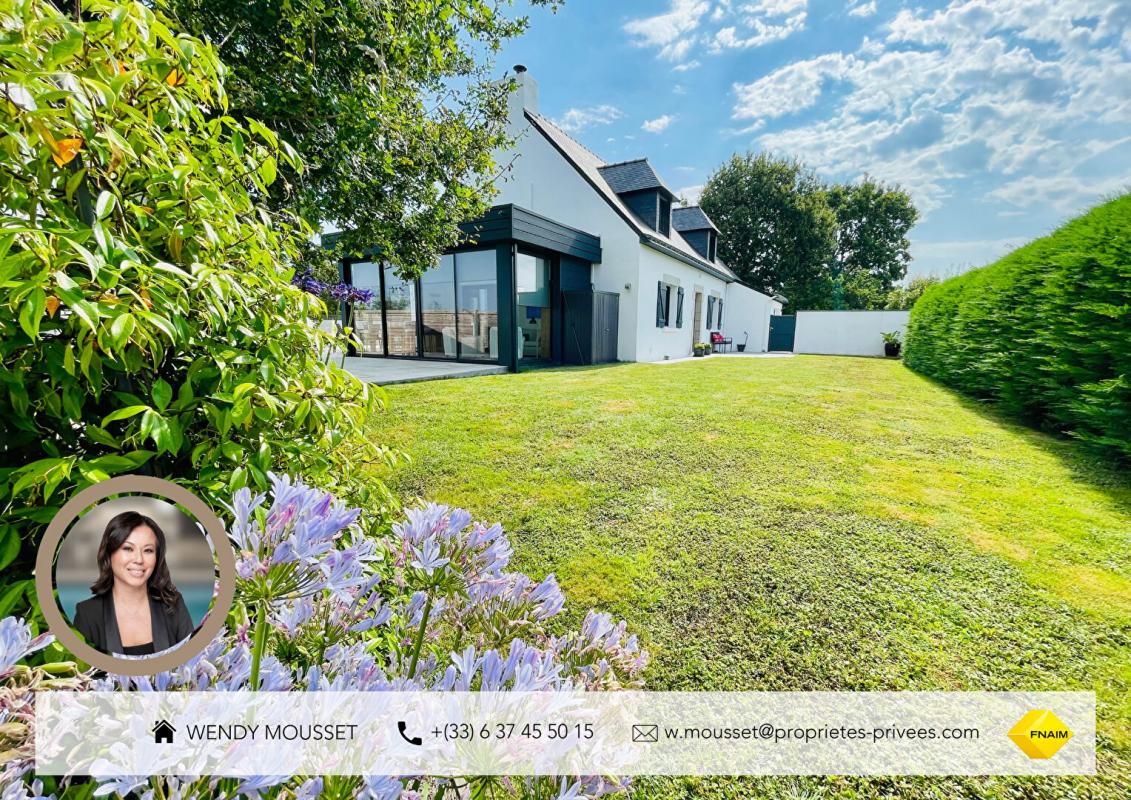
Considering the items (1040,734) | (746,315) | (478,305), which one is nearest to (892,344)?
(746,315)

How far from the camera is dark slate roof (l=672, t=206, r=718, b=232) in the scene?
1816 centimetres

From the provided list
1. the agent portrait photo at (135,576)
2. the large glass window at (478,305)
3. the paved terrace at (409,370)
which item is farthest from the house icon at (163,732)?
the large glass window at (478,305)

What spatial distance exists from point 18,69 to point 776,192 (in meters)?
31.6

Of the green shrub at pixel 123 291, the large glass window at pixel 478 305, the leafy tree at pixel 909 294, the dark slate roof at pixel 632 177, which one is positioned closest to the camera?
the green shrub at pixel 123 291

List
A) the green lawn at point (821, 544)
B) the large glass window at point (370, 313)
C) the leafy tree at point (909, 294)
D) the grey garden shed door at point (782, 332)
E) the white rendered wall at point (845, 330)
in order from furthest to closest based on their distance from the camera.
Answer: the leafy tree at point (909, 294), the grey garden shed door at point (782, 332), the white rendered wall at point (845, 330), the large glass window at point (370, 313), the green lawn at point (821, 544)

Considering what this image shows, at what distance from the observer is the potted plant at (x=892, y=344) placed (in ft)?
62.1

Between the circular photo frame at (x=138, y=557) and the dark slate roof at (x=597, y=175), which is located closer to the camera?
the circular photo frame at (x=138, y=557)

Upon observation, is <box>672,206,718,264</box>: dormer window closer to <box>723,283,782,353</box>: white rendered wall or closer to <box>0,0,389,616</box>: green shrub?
<box>723,283,782,353</box>: white rendered wall

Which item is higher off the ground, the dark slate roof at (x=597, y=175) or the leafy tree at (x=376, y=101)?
the dark slate roof at (x=597, y=175)

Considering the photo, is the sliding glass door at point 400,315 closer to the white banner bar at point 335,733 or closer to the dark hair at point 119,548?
the dark hair at point 119,548

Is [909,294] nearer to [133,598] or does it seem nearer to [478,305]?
[478,305]

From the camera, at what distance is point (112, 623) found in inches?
23.9

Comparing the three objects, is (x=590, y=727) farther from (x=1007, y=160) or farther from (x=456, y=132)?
(x=1007, y=160)

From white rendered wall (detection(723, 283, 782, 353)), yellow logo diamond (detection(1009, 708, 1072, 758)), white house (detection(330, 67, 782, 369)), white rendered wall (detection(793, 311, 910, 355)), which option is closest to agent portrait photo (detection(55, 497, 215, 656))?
yellow logo diamond (detection(1009, 708, 1072, 758))
